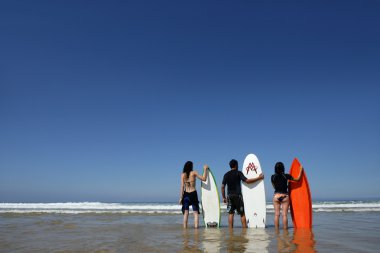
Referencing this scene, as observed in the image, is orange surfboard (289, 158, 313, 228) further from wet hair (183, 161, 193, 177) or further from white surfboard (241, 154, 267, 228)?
wet hair (183, 161, 193, 177)

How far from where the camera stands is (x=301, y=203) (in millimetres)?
7730

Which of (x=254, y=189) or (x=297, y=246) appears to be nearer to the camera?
(x=297, y=246)

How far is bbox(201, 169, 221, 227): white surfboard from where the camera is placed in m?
8.31

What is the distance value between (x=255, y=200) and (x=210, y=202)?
126cm

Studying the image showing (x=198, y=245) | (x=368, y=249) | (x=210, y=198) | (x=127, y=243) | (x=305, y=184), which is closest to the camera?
(x=368, y=249)

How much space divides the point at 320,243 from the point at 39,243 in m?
4.92

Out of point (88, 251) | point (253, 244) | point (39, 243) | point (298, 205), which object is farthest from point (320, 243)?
point (39, 243)

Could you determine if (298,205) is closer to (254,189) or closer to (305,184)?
(305,184)

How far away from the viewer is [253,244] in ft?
15.9

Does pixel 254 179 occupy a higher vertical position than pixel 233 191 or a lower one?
Result: higher

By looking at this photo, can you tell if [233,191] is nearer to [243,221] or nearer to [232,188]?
[232,188]

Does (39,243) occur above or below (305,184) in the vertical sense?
below

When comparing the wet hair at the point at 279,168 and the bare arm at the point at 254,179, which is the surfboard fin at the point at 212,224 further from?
the wet hair at the point at 279,168

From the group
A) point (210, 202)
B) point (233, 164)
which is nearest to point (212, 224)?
point (210, 202)
